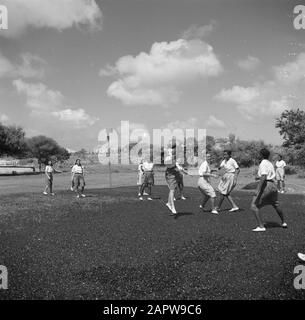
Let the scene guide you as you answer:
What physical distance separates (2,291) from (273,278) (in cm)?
444

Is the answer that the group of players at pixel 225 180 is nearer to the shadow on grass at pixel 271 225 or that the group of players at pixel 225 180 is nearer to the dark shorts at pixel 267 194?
the dark shorts at pixel 267 194

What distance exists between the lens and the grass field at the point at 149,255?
20.0 feet

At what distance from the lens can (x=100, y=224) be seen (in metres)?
11.8

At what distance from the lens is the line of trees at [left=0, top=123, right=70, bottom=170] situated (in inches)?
2704

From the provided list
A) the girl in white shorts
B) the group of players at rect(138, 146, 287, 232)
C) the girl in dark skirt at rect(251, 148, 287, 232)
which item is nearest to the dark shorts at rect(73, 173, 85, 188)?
the group of players at rect(138, 146, 287, 232)

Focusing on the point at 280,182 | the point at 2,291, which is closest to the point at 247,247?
the point at 2,291

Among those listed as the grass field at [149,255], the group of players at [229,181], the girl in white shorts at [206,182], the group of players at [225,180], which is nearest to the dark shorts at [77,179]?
the group of players at [225,180]

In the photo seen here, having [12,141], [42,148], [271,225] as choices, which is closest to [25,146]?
[12,141]

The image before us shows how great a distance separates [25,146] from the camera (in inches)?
2945

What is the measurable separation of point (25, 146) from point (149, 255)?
71240 mm

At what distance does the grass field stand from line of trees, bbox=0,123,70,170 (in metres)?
58.9

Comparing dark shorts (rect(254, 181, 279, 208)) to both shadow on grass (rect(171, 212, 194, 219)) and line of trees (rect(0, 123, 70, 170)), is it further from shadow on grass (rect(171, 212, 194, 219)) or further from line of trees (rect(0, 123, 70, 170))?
line of trees (rect(0, 123, 70, 170))

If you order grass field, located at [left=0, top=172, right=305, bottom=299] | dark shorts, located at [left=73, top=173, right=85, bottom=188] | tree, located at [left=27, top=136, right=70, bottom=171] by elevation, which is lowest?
grass field, located at [left=0, top=172, right=305, bottom=299]

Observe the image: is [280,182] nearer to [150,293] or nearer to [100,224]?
[100,224]
